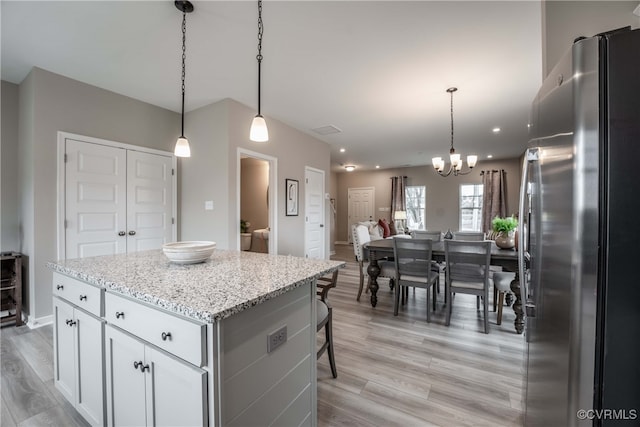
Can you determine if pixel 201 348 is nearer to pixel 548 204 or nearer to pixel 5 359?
pixel 548 204

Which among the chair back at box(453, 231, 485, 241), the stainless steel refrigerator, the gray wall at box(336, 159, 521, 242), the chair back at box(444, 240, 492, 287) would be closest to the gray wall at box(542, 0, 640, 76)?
the stainless steel refrigerator

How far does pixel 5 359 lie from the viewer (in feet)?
7.11

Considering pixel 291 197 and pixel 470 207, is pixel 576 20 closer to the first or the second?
pixel 291 197

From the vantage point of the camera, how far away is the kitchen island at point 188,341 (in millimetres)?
904

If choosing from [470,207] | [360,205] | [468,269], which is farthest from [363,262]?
[360,205]

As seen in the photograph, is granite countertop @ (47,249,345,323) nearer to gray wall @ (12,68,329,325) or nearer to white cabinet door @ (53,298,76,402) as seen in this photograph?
white cabinet door @ (53,298,76,402)

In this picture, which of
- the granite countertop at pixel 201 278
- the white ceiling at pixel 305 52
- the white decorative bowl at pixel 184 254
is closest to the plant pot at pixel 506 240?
the white ceiling at pixel 305 52

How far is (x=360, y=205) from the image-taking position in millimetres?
9734

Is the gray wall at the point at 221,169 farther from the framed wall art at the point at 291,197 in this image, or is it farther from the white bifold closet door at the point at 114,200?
the white bifold closet door at the point at 114,200

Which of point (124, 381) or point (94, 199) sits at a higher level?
point (94, 199)

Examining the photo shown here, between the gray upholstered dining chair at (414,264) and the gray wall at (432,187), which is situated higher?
the gray wall at (432,187)

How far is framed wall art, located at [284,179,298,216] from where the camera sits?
4.49 metres

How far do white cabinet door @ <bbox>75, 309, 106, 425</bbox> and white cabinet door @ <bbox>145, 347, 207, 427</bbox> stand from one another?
0.45 m

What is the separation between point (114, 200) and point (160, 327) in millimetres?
3105
